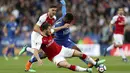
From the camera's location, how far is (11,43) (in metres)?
27.3

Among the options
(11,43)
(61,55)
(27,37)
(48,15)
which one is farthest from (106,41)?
(61,55)

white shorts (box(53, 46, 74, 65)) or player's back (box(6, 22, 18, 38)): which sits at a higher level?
player's back (box(6, 22, 18, 38))

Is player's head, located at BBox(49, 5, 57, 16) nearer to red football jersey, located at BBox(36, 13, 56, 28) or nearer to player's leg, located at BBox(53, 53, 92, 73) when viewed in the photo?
red football jersey, located at BBox(36, 13, 56, 28)

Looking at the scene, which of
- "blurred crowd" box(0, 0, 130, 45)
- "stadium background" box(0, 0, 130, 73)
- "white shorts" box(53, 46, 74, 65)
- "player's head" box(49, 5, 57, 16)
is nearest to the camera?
"white shorts" box(53, 46, 74, 65)

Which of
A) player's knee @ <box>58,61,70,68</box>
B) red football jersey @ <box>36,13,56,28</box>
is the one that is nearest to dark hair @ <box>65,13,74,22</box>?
red football jersey @ <box>36,13,56,28</box>

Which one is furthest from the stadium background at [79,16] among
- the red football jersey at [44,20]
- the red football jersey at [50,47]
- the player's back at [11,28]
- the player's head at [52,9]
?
the red football jersey at [50,47]

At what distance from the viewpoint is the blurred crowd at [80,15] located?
32.1 m

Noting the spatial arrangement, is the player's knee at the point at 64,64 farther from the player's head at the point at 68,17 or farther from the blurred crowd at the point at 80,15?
the blurred crowd at the point at 80,15

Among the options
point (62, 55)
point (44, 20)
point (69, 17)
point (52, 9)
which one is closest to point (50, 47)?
point (62, 55)

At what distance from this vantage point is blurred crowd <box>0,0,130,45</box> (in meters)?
32.1

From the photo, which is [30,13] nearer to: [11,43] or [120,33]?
[11,43]

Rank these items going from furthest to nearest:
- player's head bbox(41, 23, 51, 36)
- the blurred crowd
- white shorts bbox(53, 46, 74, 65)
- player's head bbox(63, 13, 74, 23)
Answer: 1. the blurred crowd
2. player's head bbox(63, 13, 74, 23)
3. white shorts bbox(53, 46, 74, 65)
4. player's head bbox(41, 23, 51, 36)

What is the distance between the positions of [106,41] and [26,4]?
6.62m

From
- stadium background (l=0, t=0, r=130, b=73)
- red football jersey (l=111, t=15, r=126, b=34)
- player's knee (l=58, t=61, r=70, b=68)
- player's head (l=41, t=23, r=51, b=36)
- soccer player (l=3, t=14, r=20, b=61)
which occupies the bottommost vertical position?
player's knee (l=58, t=61, r=70, b=68)
